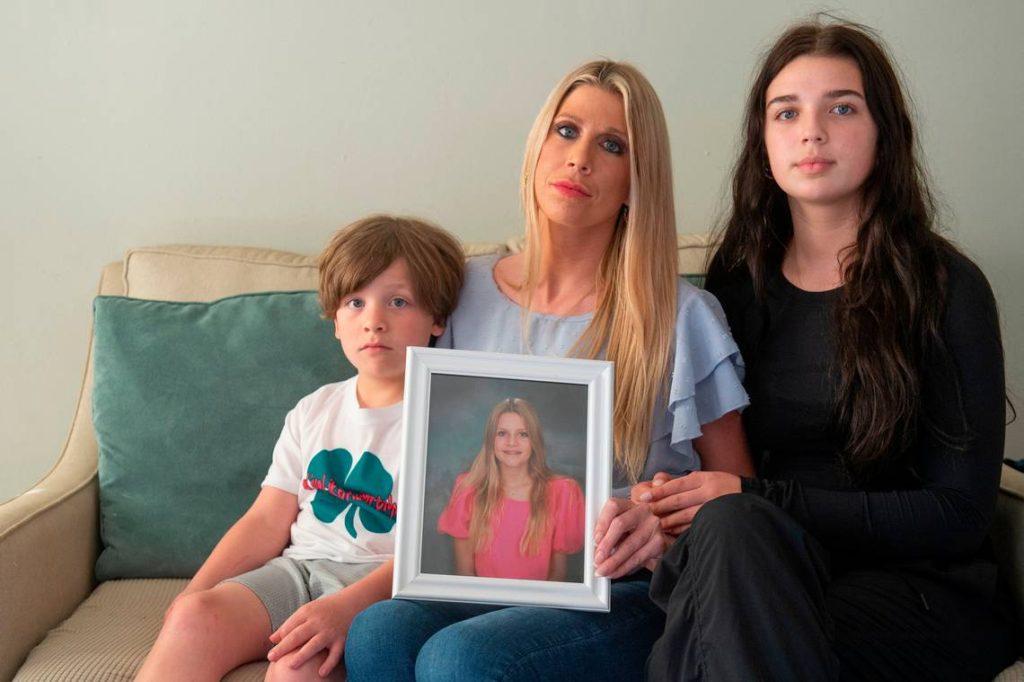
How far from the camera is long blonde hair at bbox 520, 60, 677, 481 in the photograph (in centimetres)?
164

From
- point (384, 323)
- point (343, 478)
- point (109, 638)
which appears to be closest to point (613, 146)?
point (384, 323)

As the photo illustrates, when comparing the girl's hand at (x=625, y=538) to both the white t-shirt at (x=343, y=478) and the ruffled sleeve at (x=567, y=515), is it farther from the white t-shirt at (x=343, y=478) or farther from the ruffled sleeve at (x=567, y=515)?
the white t-shirt at (x=343, y=478)

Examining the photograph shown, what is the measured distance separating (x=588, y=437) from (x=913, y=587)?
19.4 inches

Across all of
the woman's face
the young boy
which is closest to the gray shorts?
the young boy

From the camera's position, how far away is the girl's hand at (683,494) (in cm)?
153

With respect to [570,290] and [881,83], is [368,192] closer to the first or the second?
[570,290]

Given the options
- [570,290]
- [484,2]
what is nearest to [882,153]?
[570,290]

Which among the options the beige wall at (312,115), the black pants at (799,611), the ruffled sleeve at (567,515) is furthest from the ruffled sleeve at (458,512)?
the beige wall at (312,115)

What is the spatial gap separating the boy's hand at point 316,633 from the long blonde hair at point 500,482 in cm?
23

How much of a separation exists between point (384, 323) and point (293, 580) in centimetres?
42

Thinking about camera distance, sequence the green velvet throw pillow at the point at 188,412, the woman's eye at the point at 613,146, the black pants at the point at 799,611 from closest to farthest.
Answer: the black pants at the point at 799,611 → the woman's eye at the point at 613,146 → the green velvet throw pillow at the point at 188,412

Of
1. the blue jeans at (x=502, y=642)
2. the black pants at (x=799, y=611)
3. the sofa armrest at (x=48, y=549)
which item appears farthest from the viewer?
the sofa armrest at (x=48, y=549)

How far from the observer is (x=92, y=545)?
1917mm

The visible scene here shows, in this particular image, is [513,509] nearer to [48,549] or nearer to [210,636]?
[210,636]
